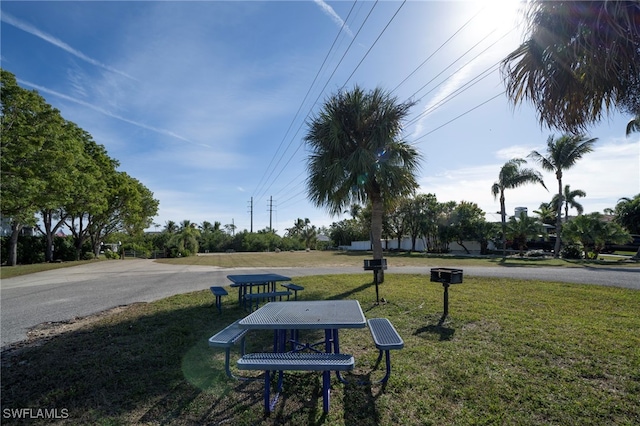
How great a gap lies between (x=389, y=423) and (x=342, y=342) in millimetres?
1918

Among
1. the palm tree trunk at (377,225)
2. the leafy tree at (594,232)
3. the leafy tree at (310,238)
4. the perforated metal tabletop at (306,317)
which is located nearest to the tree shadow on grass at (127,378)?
the perforated metal tabletop at (306,317)

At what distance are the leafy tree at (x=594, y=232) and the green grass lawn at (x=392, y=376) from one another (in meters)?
22.1

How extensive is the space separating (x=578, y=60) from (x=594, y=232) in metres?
25.9

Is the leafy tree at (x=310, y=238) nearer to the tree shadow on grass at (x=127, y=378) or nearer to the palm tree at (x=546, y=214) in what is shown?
the palm tree at (x=546, y=214)

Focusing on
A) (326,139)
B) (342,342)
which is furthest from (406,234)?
(342,342)

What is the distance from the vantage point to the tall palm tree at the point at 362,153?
30.1ft

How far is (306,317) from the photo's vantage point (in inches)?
122

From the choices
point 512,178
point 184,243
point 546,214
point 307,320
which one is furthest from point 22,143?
point 546,214

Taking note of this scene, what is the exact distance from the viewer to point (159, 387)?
312 centimetres

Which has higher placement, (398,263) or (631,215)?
(631,215)

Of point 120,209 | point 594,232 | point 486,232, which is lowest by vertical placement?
point 594,232

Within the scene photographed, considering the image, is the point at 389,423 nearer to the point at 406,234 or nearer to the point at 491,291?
the point at 491,291

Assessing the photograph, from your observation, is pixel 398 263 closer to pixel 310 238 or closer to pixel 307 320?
pixel 307 320

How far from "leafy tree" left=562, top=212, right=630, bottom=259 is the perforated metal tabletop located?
27076 millimetres
